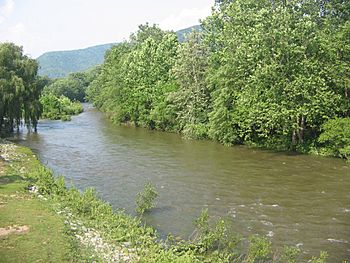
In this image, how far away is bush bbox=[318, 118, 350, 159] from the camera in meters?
33.1

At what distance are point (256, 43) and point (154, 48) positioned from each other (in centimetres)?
2388

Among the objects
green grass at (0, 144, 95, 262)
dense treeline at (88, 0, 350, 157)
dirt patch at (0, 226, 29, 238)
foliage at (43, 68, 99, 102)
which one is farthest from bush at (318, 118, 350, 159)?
foliage at (43, 68, 99, 102)

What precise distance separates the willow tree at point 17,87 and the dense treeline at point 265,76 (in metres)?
16.1

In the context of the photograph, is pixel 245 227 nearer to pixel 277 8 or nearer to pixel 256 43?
pixel 256 43

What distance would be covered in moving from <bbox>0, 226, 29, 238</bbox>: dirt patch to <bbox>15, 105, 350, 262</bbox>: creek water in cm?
609

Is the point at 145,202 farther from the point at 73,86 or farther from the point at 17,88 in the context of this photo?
the point at 73,86

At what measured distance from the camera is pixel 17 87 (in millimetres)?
45031

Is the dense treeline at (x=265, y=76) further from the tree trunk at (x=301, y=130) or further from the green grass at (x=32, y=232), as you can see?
the green grass at (x=32, y=232)

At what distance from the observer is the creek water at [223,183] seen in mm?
18797

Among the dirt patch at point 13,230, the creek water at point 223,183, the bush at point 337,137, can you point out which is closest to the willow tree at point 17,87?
the creek water at point 223,183

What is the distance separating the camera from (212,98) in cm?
4588

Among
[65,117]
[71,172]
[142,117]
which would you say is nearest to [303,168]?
[71,172]

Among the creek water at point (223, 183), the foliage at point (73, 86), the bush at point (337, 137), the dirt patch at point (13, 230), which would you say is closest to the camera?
the dirt patch at point (13, 230)

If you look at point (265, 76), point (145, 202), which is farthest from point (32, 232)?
point (265, 76)
